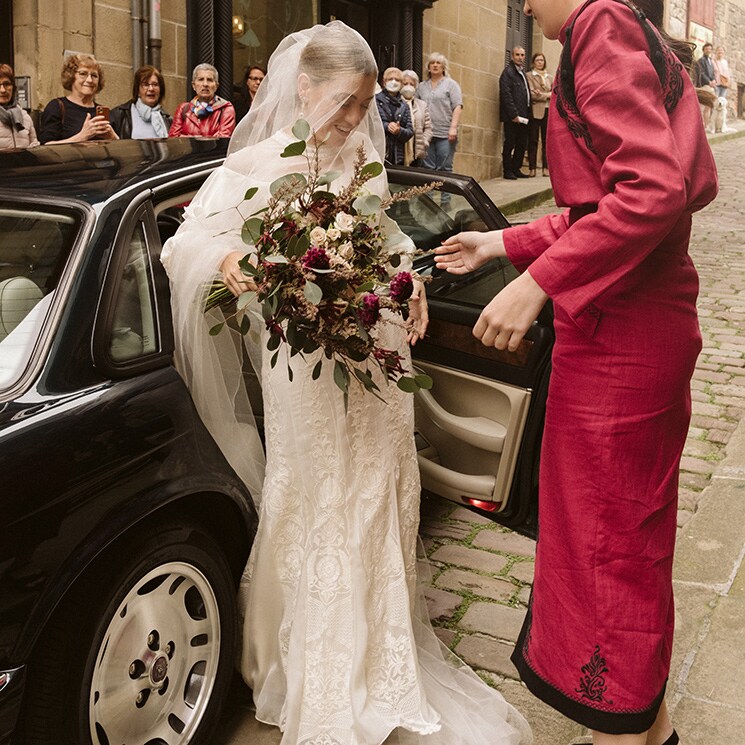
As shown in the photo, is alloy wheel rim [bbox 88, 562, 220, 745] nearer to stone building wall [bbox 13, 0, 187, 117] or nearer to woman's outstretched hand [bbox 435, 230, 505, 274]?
woman's outstretched hand [bbox 435, 230, 505, 274]

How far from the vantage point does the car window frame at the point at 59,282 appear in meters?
2.35

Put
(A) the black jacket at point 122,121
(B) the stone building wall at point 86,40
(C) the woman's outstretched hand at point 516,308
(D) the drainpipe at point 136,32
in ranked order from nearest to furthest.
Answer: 1. (C) the woman's outstretched hand at point 516,308
2. (A) the black jacket at point 122,121
3. (B) the stone building wall at point 86,40
4. (D) the drainpipe at point 136,32

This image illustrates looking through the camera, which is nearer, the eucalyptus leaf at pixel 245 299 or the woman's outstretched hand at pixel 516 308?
the woman's outstretched hand at pixel 516 308

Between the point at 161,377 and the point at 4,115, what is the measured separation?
5549mm

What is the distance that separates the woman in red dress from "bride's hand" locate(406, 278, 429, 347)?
0.43 metres

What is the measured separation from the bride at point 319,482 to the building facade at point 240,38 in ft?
23.2

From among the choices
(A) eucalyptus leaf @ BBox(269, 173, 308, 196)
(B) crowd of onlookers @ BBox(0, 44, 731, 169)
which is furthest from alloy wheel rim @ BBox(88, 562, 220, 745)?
(B) crowd of onlookers @ BBox(0, 44, 731, 169)

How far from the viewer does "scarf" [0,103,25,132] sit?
7.39 meters

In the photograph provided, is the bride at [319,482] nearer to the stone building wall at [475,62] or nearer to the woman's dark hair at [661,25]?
the woman's dark hair at [661,25]

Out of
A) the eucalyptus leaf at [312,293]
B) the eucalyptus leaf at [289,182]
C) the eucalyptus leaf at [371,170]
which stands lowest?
the eucalyptus leaf at [312,293]

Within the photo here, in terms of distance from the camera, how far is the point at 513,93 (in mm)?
16453

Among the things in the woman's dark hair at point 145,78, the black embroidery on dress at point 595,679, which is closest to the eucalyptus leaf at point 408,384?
the black embroidery on dress at point 595,679

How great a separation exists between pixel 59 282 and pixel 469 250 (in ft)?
3.36

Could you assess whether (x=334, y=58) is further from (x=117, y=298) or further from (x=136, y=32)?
(x=136, y=32)
